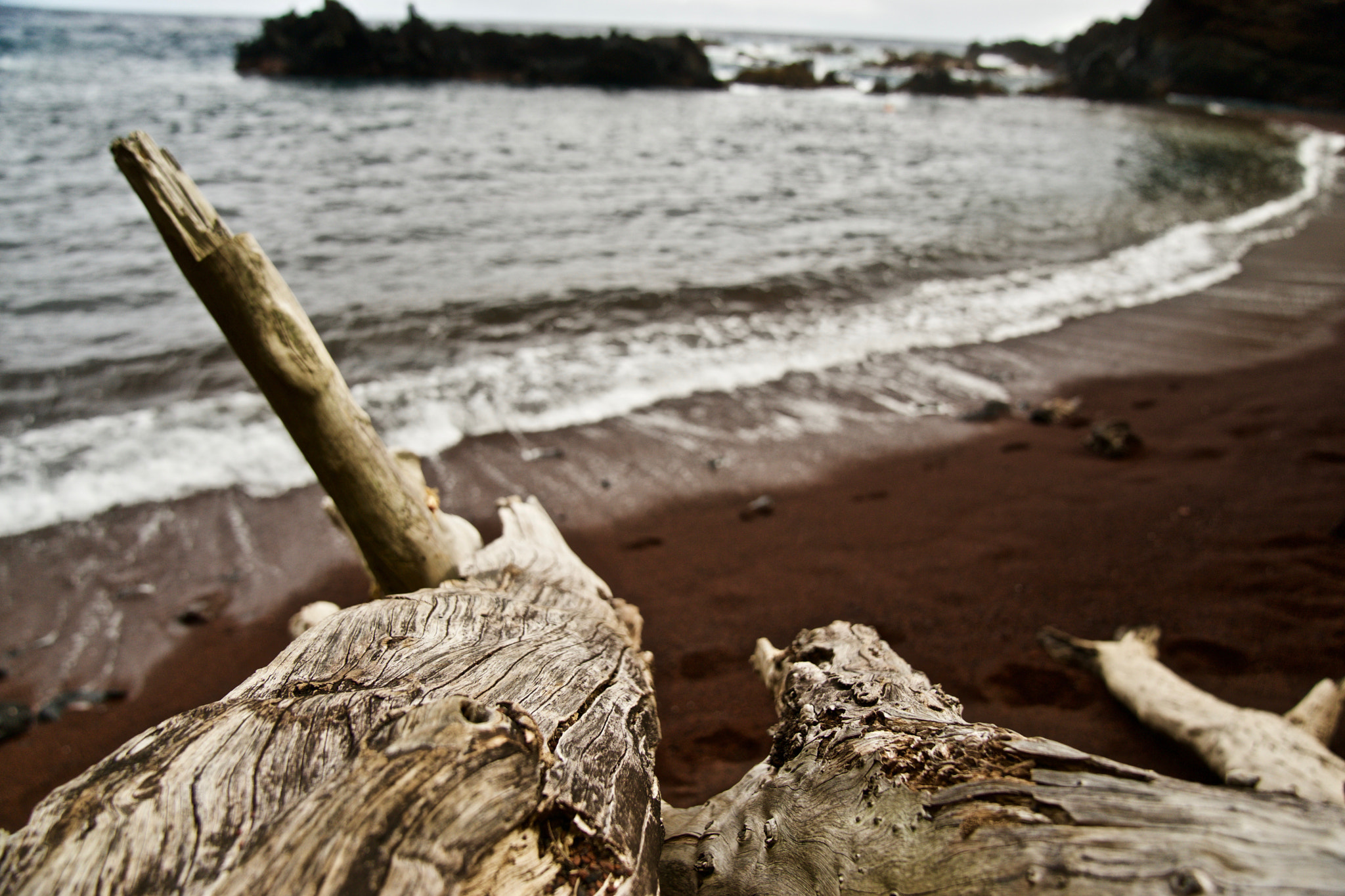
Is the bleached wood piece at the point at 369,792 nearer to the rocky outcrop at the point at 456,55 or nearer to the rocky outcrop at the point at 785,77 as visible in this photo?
the rocky outcrop at the point at 456,55

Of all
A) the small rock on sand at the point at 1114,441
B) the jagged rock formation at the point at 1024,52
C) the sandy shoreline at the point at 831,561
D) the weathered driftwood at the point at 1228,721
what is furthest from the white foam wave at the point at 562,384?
the jagged rock formation at the point at 1024,52

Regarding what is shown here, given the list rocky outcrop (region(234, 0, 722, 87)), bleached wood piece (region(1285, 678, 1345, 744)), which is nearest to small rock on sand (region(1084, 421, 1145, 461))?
bleached wood piece (region(1285, 678, 1345, 744))

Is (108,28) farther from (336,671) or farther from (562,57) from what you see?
(336,671)

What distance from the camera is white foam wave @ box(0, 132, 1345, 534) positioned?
4.90 meters

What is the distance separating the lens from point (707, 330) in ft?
25.1

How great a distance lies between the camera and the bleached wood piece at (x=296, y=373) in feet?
7.22

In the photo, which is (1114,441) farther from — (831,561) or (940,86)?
(940,86)

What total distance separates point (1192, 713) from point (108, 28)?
104 meters

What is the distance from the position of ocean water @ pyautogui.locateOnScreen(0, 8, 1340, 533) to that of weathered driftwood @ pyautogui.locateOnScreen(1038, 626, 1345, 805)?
3100mm

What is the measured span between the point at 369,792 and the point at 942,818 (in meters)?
1.05

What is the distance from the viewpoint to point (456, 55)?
1686 inches

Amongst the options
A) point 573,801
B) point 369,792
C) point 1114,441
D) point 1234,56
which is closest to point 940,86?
point 1234,56

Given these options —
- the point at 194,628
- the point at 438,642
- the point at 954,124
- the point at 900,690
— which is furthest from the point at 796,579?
the point at 954,124

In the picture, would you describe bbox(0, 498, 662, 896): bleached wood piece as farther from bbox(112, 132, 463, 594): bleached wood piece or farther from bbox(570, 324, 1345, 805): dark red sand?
bbox(570, 324, 1345, 805): dark red sand
